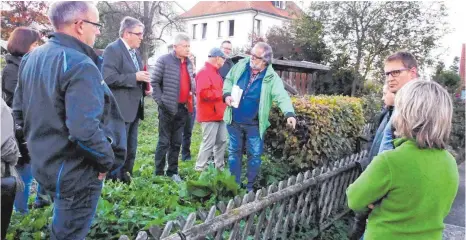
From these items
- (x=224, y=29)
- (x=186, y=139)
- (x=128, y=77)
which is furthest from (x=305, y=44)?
(x=224, y=29)

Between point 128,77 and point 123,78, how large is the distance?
2.1 inches

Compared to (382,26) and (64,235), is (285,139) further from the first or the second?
(382,26)

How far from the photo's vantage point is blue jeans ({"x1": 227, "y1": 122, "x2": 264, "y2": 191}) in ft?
14.7

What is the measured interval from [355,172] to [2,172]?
3.91 m

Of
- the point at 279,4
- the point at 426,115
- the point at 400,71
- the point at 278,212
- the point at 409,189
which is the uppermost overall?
the point at 279,4

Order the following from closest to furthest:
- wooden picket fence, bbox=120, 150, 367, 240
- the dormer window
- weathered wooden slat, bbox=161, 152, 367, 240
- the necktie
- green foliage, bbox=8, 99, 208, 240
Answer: wooden picket fence, bbox=120, 150, 367, 240 < weathered wooden slat, bbox=161, 152, 367, 240 < green foliage, bbox=8, 99, 208, 240 < the necktie < the dormer window

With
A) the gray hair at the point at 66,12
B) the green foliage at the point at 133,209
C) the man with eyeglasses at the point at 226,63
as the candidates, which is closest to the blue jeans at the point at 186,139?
the green foliage at the point at 133,209

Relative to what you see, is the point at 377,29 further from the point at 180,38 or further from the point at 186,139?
the point at 180,38

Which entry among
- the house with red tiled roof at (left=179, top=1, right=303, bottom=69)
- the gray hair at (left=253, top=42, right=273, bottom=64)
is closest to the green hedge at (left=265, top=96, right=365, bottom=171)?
the gray hair at (left=253, top=42, right=273, bottom=64)

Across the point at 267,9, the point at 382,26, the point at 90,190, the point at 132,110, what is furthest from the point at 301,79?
the point at 267,9

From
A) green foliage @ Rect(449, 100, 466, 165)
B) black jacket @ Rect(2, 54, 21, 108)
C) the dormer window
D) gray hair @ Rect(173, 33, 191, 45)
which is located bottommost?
green foliage @ Rect(449, 100, 466, 165)

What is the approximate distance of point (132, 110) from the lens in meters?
4.41

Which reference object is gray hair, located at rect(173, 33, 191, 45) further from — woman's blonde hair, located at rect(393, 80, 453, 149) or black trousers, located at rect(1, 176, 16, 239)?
woman's blonde hair, located at rect(393, 80, 453, 149)

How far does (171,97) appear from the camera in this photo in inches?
199
